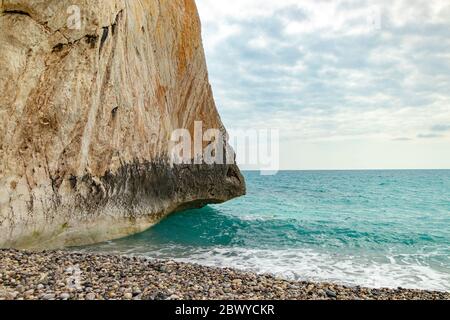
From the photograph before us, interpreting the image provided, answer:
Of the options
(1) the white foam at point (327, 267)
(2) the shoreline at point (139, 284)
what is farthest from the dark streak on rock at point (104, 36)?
(1) the white foam at point (327, 267)

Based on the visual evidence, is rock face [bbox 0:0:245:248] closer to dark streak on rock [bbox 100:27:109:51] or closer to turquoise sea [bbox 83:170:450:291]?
dark streak on rock [bbox 100:27:109:51]

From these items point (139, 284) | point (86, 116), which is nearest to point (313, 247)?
point (139, 284)

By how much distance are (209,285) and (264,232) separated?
986 centimetres

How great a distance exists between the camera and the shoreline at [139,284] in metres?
5.45

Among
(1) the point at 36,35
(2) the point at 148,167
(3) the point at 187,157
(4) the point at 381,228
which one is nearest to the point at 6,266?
(1) the point at 36,35

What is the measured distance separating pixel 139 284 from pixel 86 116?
5967 millimetres

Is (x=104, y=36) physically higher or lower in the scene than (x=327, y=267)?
higher

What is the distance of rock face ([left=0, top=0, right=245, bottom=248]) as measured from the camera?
27.8 ft

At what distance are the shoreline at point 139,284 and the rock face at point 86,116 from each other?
6.92 feet

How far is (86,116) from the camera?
9.99m

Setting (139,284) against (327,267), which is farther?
(327,267)

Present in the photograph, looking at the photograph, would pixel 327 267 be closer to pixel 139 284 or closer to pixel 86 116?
pixel 139 284

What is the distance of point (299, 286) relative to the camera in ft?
22.6

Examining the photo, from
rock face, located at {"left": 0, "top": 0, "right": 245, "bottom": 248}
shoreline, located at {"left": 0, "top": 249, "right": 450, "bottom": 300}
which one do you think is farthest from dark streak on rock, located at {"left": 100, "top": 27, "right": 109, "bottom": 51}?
shoreline, located at {"left": 0, "top": 249, "right": 450, "bottom": 300}
